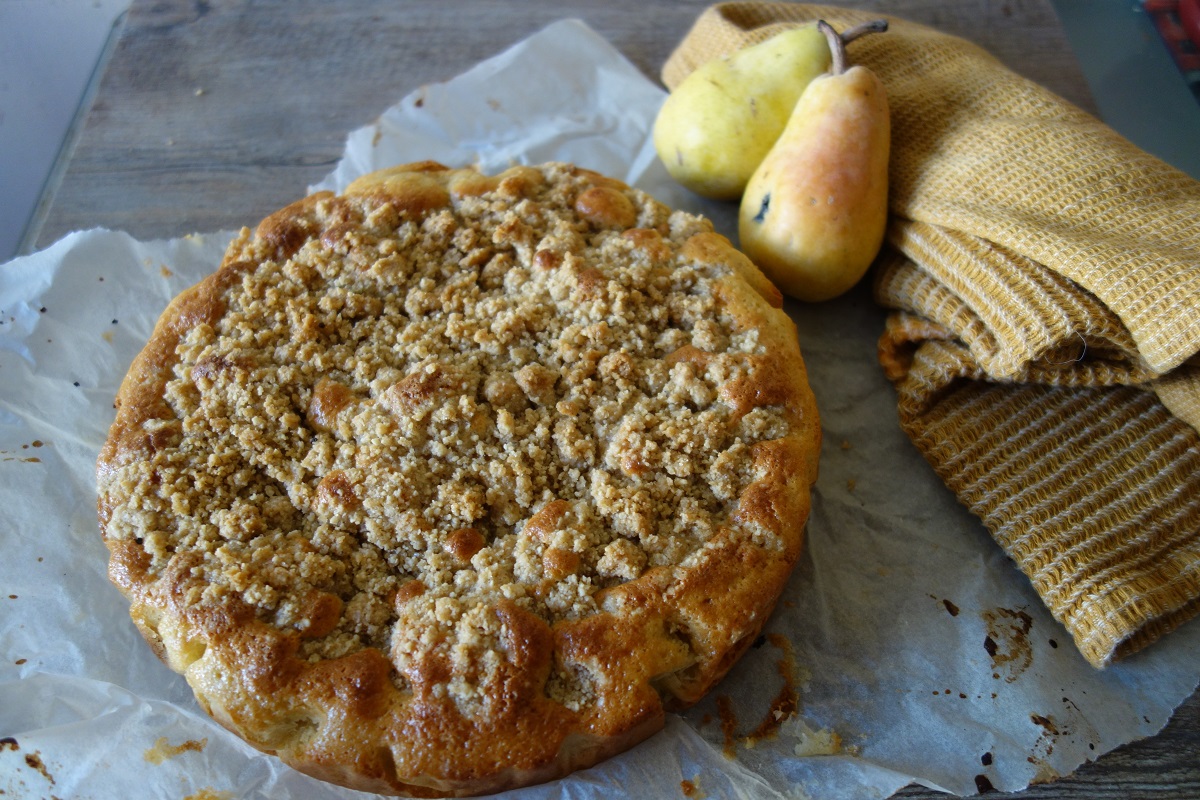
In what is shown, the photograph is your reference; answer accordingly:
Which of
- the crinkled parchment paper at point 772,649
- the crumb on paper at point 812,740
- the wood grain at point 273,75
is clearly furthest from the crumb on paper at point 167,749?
the wood grain at point 273,75

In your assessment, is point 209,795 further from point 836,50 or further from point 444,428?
point 836,50

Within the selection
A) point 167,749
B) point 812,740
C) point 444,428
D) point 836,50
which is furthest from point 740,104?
point 167,749

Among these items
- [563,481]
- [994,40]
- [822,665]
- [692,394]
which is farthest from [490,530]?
[994,40]

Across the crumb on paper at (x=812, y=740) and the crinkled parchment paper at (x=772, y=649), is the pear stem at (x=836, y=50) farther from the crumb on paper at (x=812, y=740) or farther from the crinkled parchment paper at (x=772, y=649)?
the crumb on paper at (x=812, y=740)

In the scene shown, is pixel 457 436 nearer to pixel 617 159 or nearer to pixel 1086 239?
pixel 617 159

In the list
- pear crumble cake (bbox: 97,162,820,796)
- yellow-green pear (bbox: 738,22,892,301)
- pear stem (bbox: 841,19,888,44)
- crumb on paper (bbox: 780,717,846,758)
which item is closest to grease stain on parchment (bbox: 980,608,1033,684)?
crumb on paper (bbox: 780,717,846,758)

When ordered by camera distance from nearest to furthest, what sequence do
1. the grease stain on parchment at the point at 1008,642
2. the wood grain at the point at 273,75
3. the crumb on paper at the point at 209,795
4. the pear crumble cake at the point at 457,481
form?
the pear crumble cake at the point at 457,481 → the crumb on paper at the point at 209,795 → the grease stain on parchment at the point at 1008,642 → the wood grain at the point at 273,75
